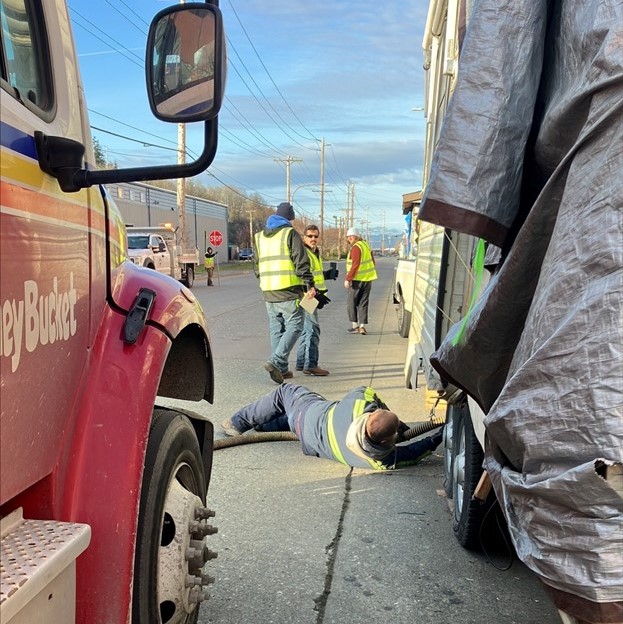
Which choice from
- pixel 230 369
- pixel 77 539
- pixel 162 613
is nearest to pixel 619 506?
pixel 77 539

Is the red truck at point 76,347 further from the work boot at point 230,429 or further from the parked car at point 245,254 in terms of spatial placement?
the parked car at point 245,254

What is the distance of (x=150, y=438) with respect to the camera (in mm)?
2049

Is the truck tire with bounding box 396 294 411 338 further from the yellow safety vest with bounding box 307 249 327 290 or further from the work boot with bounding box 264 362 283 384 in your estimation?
the work boot with bounding box 264 362 283 384

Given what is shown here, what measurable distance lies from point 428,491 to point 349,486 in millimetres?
512

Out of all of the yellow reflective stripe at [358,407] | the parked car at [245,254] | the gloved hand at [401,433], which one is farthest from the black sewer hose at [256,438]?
the parked car at [245,254]

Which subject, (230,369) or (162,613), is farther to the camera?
(230,369)

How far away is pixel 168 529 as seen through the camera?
2.11 meters

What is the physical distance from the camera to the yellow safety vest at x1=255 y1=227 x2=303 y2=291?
719 centimetres

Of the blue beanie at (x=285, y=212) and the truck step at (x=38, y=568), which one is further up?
the blue beanie at (x=285, y=212)

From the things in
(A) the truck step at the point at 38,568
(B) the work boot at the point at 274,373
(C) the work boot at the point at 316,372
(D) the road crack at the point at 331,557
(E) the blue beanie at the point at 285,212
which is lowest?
(D) the road crack at the point at 331,557

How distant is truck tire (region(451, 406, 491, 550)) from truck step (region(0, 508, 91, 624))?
7.08 ft

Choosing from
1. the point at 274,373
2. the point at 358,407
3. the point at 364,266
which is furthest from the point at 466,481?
the point at 364,266

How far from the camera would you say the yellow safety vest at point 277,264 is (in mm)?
7191

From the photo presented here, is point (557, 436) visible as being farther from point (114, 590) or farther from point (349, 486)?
point (349, 486)
